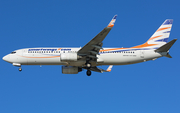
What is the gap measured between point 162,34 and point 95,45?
13141 millimetres

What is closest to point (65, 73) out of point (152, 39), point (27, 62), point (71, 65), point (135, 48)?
point (71, 65)

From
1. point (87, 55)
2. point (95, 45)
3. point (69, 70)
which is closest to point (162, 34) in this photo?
point (95, 45)

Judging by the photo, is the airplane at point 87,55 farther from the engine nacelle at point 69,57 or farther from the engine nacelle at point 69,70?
the engine nacelle at point 69,70

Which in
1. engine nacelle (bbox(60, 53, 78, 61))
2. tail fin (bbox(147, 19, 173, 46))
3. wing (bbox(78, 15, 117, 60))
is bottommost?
engine nacelle (bbox(60, 53, 78, 61))

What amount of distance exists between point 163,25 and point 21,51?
79.5 feet

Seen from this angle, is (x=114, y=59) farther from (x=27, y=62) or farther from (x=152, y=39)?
(x=27, y=62)

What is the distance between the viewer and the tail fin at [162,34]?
5006cm

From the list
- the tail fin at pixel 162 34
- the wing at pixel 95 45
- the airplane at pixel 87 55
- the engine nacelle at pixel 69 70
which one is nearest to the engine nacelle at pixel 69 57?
the airplane at pixel 87 55

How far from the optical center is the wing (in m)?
40.1

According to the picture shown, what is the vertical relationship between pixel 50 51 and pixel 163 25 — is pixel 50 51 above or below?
below

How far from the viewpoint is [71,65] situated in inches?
1891

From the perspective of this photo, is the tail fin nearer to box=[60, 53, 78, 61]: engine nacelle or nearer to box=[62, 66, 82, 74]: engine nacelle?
box=[60, 53, 78, 61]: engine nacelle

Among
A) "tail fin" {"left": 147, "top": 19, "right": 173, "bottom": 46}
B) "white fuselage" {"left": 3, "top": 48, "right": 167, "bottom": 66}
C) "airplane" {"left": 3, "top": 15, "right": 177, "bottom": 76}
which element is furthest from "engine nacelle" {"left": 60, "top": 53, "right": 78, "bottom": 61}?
"tail fin" {"left": 147, "top": 19, "right": 173, "bottom": 46}

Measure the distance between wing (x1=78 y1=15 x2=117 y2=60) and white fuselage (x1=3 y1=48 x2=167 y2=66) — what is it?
152 centimetres
